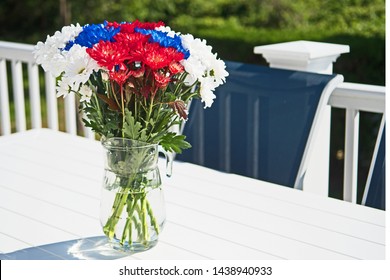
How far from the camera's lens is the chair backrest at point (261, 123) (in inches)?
94.3

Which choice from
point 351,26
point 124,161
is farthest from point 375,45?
point 124,161

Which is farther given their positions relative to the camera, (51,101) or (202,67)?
(51,101)

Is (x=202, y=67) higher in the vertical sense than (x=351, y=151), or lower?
higher

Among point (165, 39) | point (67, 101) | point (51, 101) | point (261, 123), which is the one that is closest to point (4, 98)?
point (51, 101)

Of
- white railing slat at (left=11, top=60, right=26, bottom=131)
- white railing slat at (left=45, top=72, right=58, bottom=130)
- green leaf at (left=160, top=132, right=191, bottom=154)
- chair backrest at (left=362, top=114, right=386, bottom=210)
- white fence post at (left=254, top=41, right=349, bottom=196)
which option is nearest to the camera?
green leaf at (left=160, top=132, right=191, bottom=154)

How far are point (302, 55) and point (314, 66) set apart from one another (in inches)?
4.1

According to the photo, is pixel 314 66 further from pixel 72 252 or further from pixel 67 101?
pixel 72 252

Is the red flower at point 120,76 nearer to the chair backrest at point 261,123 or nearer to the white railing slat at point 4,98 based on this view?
the chair backrest at point 261,123

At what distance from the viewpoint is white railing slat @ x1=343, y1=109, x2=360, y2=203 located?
2467 mm

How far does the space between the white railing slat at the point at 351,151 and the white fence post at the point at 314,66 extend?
0.08 meters

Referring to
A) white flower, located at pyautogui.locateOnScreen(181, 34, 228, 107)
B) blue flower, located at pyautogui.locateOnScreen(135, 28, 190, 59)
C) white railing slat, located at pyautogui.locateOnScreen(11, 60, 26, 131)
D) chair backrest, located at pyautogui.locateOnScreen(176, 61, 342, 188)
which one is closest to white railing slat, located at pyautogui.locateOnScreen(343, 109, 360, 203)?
chair backrest, located at pyautogui.locateOnScreen(176, 61, 342, 188)

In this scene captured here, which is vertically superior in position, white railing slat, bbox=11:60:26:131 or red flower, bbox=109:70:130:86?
red flower, bbox=109:70:130:86

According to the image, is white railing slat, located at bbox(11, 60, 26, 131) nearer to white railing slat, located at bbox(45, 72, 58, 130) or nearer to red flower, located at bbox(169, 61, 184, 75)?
white railing slat, located at bbox(45, 72, 58, 130)

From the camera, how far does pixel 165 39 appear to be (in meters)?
1.45
